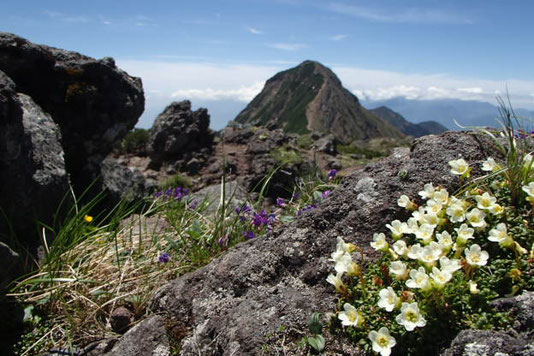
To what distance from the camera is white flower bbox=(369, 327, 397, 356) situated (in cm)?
230

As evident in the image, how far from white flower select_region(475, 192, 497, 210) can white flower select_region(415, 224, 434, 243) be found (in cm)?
39

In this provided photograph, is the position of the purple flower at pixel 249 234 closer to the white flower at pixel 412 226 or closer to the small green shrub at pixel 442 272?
the small green shrub at pixel 442 272

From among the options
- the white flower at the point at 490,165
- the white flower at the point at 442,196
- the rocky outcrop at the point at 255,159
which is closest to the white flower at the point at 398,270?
the white flower at the point at 442,196

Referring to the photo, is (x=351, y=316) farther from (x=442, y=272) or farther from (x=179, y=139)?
(x=179, y=139)

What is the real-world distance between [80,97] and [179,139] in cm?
906

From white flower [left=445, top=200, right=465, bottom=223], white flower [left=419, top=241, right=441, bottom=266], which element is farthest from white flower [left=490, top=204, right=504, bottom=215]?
white flower [left=419, top=241, right=441, bottom=266]

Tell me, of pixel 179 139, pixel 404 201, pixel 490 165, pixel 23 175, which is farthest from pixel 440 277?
pixel 179 139

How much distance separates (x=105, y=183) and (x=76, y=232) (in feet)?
15.9

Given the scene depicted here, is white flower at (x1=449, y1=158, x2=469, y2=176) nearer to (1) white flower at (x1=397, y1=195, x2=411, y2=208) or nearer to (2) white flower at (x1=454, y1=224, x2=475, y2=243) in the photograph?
(1) white flower at (x1=397, y1=195, x2=411, y2=208)

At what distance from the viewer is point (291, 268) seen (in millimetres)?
3326

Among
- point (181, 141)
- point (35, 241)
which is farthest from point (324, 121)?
point (35, 241)

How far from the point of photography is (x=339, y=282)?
275 cm

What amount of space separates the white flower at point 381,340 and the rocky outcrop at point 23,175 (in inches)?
147

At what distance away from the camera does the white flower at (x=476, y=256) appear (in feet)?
8.04
